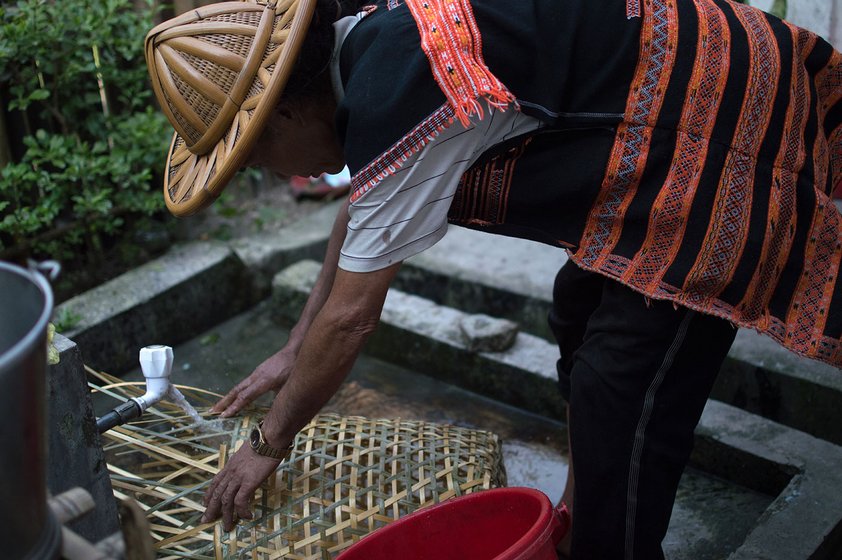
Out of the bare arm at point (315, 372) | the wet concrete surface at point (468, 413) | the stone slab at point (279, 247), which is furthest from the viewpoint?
the stone slab at point (279, 247)

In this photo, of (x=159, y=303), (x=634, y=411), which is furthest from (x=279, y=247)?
(x=634, y=411)

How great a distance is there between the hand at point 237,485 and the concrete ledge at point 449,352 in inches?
62.2

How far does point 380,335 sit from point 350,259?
2.03m

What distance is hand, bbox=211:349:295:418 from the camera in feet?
7.88

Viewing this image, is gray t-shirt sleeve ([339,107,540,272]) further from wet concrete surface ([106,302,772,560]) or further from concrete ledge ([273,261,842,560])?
wet concrete surface ([106,302,772,560])

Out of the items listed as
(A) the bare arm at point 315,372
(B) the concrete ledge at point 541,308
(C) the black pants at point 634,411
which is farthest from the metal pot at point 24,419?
(B) the concrete ledge at point 541,308

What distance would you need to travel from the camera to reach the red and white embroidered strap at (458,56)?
169 cm

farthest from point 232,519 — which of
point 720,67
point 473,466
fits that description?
point 720,67

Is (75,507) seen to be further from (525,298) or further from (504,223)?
(525,298)

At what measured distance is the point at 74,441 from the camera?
2.03 metres

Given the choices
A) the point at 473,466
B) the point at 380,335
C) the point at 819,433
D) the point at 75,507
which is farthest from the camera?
the point at 380,335

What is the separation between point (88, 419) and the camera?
2.07 meters

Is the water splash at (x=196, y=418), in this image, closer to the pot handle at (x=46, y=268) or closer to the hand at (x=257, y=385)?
the hand at (x=257, y=385)

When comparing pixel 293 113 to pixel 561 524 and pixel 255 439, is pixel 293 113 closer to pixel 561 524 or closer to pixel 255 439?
pixel 255 439
